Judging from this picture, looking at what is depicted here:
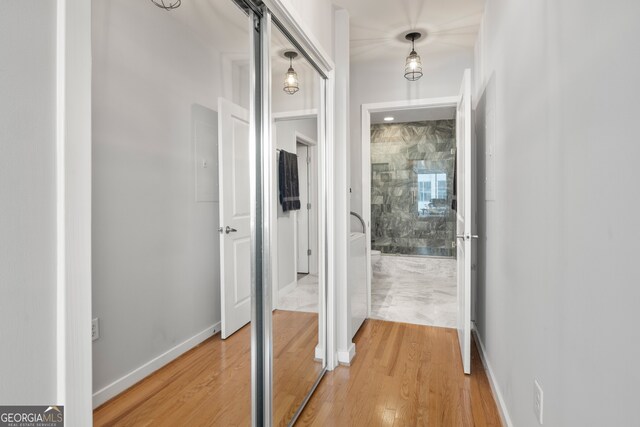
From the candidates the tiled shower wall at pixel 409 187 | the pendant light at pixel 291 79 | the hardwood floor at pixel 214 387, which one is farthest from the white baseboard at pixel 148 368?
the tiled shower wall at pixel 409 187

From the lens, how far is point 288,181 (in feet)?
6.59

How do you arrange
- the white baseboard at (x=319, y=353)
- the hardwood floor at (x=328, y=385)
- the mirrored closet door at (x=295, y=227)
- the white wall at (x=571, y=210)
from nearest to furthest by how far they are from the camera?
the white wall at (x=571, y=210), the hardwood floor at (x=328, y=385), the mirrored closet door at (x=295, y=227), the white baseboard at (x=319, y=353)

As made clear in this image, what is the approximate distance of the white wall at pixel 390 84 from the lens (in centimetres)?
340

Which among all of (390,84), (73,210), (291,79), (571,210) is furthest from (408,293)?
(73,210)

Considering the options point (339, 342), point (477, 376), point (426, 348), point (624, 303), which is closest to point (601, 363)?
point (624, 303)

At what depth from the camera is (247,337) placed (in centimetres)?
154

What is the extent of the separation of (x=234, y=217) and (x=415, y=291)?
3.64 metres

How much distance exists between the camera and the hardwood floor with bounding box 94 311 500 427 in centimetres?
110

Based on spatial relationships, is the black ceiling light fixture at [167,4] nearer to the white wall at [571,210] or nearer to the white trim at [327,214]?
the white wall at [571,210]

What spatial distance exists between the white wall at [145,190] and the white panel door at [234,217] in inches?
4.0

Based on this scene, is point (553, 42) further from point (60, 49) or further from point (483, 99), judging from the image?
point (483, 99)

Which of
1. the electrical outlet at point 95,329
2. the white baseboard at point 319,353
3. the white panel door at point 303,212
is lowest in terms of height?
the white baseboard at point 319,353

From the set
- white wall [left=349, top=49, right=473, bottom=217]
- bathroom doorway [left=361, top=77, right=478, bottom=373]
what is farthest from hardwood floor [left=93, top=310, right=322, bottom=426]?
bathroom doorway [left=361, top=77, right=478, bottom=373]

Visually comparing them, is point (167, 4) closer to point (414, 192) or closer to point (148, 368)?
point (148, 368)
